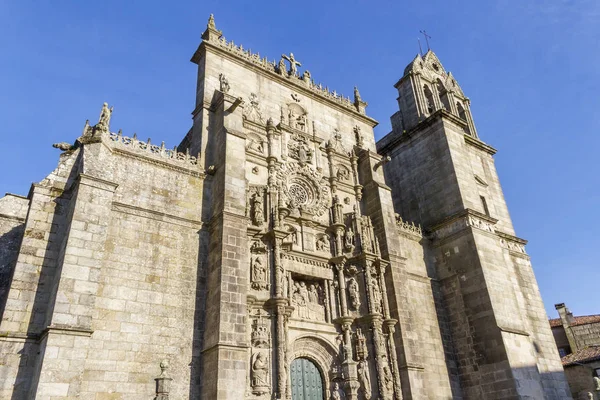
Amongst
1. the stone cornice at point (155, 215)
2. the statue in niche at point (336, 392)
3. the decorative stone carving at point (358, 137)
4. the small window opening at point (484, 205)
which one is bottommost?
the statue in niche at point (336, 392)

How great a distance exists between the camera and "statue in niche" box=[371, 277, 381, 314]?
1712cm

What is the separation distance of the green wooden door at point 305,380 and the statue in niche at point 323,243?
4223 millimetres

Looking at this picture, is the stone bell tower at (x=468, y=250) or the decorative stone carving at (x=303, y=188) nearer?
the decorative stone carving at (x=303, y=188)

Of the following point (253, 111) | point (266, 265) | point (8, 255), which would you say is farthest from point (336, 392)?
point (253, 111)

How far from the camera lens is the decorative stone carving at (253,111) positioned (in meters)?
18.6

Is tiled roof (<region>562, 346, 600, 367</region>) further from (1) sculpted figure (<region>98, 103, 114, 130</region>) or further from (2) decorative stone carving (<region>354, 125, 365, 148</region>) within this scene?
(1) sculpted figure (<region>98, 103, 114, 130</region>)

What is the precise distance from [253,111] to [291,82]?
3.14 metres

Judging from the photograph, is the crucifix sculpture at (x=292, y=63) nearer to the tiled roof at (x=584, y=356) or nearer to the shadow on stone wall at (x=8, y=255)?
the shadow on stone wall at (x=8, y=255)

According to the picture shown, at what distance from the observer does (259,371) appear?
535 inches

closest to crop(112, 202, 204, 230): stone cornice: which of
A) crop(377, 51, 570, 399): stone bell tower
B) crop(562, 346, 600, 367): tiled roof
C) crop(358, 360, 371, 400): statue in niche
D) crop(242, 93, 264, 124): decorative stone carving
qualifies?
crop(242, 93, 264, 124): decorative stone carving

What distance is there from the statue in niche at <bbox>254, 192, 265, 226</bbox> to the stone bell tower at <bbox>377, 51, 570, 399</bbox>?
9.02 meters

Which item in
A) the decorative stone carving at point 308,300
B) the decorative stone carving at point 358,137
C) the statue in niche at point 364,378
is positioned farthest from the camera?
the decorative stone carving at point 358,137

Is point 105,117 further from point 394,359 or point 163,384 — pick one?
point 394,359

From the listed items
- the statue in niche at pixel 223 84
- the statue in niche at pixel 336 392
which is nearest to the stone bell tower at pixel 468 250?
the statue in niche at pixel 336 392
